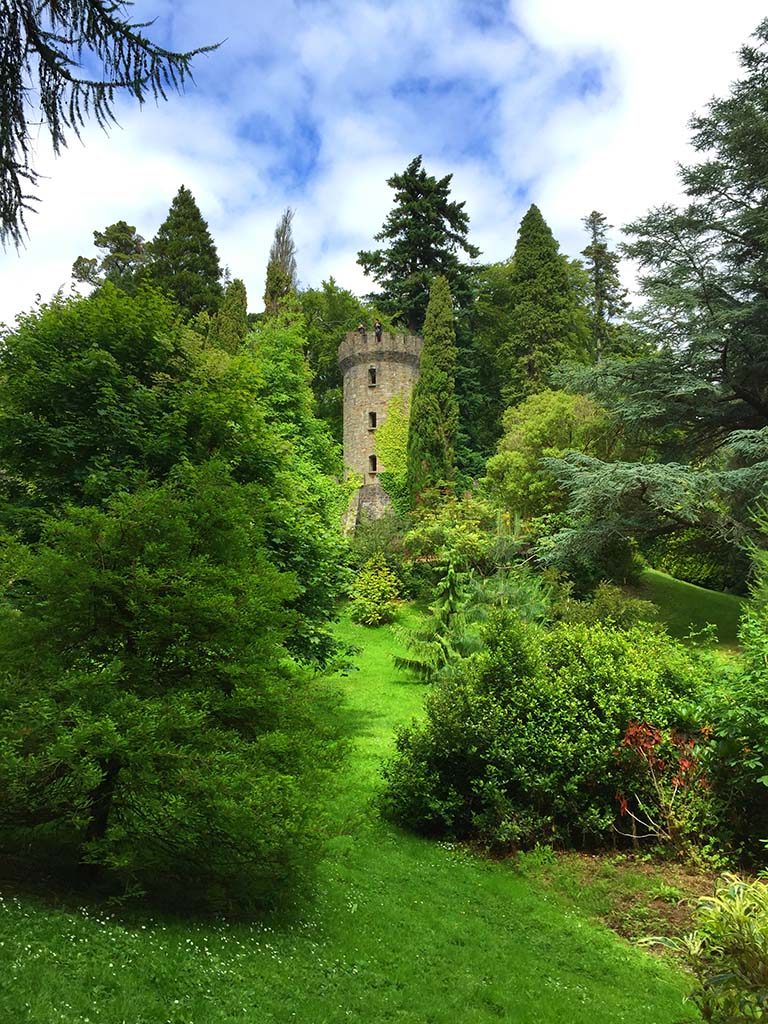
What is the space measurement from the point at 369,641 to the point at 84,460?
43.8ft

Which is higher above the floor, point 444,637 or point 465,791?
point 444,637

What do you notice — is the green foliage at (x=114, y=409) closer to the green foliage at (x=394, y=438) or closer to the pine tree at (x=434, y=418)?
the pine tree at (x=434, y=418)

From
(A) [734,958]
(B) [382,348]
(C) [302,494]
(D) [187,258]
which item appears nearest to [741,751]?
(A) [734,958]

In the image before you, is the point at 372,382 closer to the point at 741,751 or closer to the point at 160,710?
the point at 741,751

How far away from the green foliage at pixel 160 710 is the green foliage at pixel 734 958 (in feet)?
9.40

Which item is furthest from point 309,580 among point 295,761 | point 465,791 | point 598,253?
point 598,253

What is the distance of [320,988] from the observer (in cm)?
457

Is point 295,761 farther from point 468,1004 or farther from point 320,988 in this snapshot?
point 468,1004

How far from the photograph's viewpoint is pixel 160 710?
5098 millimetres

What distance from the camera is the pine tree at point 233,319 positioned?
83.6 feet

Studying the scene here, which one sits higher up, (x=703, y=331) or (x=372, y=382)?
(x=372, y=382)

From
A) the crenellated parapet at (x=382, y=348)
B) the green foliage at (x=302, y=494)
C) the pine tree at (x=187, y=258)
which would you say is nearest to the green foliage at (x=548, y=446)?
the green foliage at (x=302, y=494)

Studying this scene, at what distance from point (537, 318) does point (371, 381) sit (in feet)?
28.4

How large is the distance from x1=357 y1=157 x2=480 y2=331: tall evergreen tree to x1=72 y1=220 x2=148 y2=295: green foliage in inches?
505
